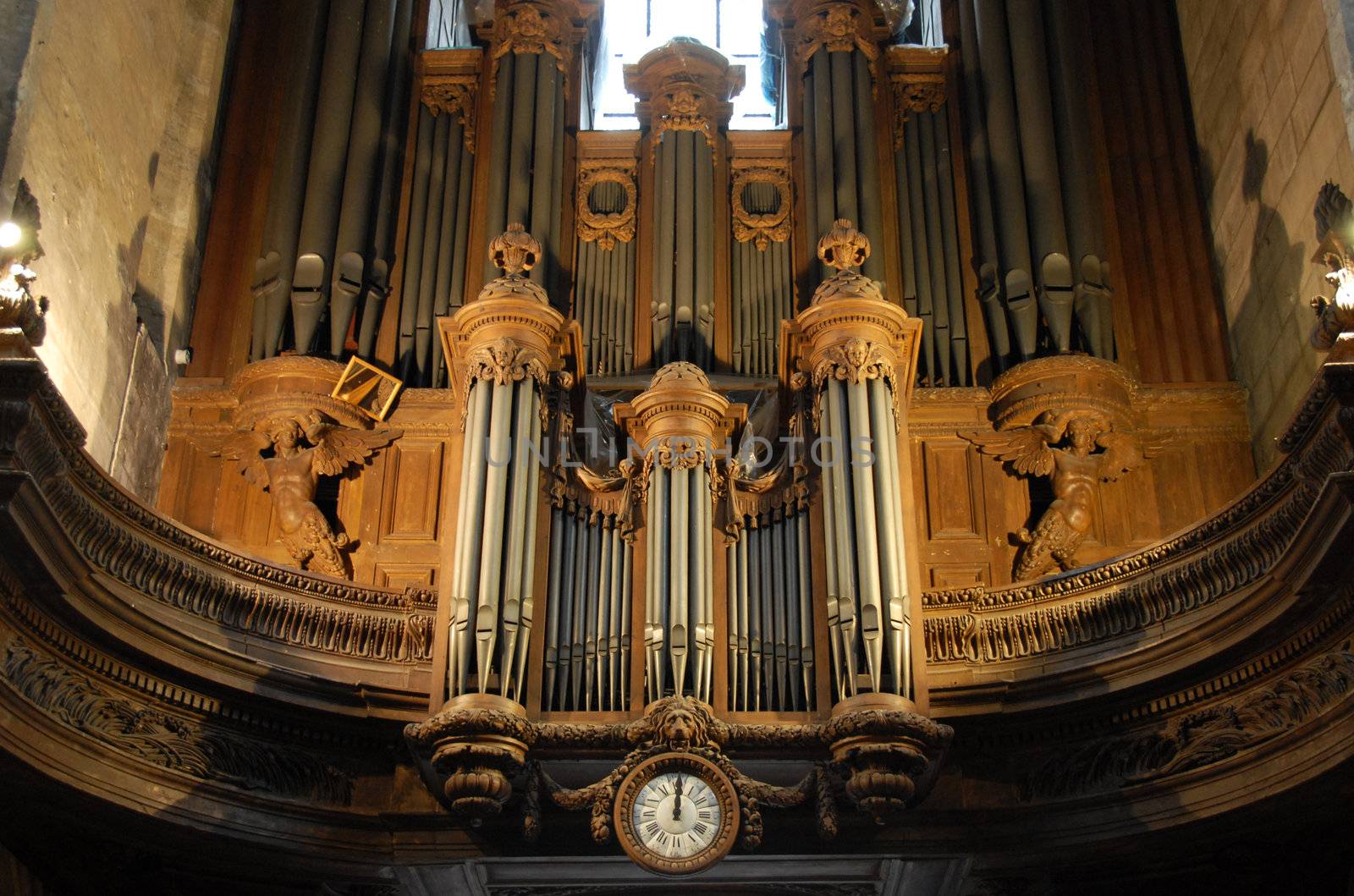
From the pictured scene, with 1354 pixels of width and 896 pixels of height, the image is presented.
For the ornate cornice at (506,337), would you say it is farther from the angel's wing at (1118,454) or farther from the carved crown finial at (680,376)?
the angel's wing at (1118,454)

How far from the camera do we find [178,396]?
564 inches

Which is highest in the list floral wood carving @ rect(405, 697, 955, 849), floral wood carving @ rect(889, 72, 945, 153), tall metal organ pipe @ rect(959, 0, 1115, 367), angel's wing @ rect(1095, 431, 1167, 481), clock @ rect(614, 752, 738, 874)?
floral wood carving @ rect(889, 72, 945, 153)

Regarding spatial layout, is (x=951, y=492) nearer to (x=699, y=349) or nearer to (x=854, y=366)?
(x=854, y=366)

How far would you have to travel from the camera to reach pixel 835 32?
53.0ft

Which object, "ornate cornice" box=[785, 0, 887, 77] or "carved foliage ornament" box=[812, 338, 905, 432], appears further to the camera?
"ornate cornice" box=[785, 0, 887, 77]

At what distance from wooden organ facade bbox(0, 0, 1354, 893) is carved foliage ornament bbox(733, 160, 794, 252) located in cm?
4

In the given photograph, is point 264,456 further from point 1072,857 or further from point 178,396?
point 1072,857

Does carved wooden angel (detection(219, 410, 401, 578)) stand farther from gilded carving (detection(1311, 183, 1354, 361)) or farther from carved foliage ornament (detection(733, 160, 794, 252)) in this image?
gilded carving (detection(1311, 183, 1354, 361))

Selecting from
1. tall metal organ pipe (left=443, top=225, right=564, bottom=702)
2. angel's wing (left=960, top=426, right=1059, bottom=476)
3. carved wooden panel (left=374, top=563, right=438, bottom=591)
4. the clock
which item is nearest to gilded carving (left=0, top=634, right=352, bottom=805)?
tall metal organ pipe (left=443, top=225, right=564, bottom=702)

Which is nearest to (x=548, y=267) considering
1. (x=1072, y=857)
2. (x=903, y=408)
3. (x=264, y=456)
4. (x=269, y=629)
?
(x=264, y=456)

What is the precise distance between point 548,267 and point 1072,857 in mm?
6566

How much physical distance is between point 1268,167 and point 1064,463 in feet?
8.97

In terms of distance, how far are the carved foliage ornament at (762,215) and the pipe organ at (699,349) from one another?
27 mm

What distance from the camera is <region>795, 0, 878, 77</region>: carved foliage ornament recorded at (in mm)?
16141
